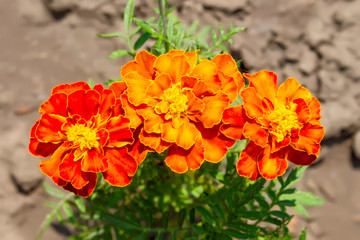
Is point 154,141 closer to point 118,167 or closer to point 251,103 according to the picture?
point 118,167

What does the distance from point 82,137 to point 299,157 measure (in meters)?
0.95

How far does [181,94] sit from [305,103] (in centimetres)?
53

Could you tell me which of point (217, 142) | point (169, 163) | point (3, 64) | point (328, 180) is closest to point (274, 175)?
point (217, 142)

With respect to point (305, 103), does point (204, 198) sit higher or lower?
lower

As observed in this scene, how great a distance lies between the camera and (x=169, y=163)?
168 centimetres

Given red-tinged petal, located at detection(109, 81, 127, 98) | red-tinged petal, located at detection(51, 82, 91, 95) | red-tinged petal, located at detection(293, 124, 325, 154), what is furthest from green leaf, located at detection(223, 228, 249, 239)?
red-tinged petal, located at detection(51, 82, 91, 95)

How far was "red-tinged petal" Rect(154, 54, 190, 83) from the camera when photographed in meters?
1.65

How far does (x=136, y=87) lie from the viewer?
1651mm

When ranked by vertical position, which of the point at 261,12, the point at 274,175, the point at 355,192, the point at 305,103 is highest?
the point at 305,103

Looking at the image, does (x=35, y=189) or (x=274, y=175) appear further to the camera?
(x=35, y=189)

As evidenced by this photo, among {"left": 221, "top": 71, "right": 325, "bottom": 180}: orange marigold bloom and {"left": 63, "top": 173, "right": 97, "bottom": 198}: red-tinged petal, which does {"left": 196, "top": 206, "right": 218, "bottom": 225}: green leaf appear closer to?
{"left": 221, "top": 71, "right": 325, "bottom": 180}: orange marigold bloom

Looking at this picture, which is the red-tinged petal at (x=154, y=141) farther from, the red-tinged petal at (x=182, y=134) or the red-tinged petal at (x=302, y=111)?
the red-tinged petal at (x=302, y=111)

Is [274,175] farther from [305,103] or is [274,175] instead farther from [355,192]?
[355,192]

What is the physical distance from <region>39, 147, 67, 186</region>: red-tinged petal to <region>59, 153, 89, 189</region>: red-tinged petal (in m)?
0.06
